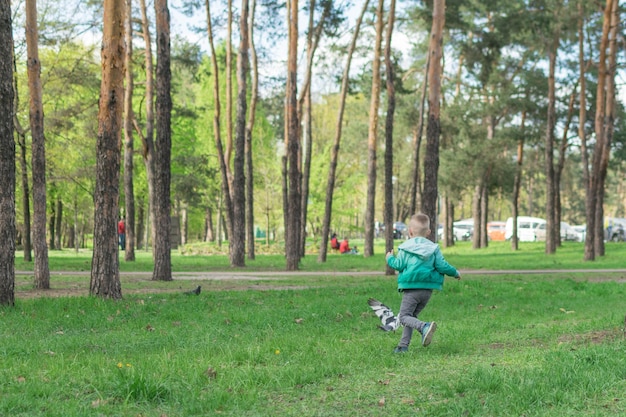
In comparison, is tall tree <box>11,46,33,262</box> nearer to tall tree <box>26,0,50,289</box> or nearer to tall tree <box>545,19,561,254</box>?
tall tree <box>26,0,50,289</box>

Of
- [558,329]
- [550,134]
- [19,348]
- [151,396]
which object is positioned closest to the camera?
[151,396]

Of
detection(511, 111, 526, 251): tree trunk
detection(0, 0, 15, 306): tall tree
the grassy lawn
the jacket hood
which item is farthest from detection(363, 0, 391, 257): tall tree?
the jacket hood

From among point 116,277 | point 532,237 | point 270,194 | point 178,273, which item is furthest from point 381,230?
point 116,277

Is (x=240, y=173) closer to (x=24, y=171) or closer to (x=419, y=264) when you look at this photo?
(x=24, y=171)

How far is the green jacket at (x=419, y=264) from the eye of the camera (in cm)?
788

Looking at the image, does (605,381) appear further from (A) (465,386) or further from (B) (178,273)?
(B) (178,273)

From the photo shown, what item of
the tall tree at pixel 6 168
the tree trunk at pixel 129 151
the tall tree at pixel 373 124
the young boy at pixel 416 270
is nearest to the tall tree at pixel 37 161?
the tall tree at pixel 6 168

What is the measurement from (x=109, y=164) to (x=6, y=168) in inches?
72.6

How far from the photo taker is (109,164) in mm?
13219

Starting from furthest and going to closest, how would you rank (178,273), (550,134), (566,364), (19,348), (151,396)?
1. (550,134)
2. (178,273)
3. (19,348)
4. (566,364)
5. (151,396)

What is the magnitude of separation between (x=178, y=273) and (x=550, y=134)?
2167 cm

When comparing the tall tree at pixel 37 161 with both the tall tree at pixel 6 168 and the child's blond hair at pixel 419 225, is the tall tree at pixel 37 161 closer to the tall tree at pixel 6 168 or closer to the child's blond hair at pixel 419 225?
the tall tree at pixel 6 168

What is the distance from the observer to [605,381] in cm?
608

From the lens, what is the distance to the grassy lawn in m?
5.53
